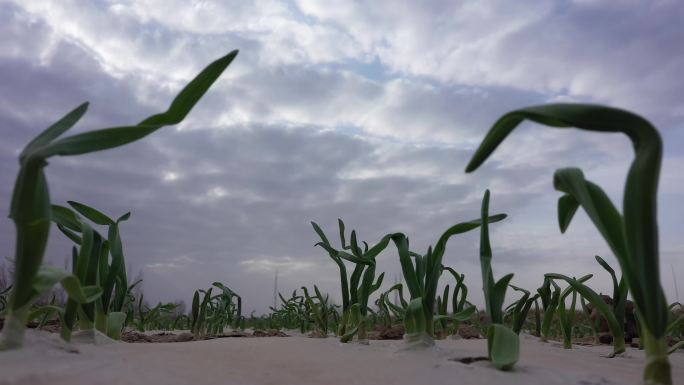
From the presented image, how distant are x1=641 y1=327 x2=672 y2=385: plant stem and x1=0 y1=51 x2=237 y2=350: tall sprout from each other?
106 centimetres

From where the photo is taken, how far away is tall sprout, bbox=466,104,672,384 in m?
0.90

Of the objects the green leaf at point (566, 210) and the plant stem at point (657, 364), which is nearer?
the plant stem at point (657, 364)

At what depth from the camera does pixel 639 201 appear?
908 mm

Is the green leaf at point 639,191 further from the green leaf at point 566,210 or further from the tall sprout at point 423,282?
the tall sprout at point 423,282

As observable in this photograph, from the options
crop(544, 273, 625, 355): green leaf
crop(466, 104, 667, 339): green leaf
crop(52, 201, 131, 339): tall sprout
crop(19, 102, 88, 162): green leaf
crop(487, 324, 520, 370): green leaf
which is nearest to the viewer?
crop(466, 104, 667, 339): green leaf

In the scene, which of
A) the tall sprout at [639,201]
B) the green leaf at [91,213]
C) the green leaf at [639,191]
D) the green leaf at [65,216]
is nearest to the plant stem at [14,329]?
the green leaf at [65,216]

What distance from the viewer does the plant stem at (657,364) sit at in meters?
0.95

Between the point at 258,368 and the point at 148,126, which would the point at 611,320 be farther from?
the point at 148,126

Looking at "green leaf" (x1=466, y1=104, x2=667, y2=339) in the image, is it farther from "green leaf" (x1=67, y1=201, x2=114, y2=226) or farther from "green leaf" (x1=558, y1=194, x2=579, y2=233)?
"green leaf" (x1=67, y1=201, x2=114, y2=226)

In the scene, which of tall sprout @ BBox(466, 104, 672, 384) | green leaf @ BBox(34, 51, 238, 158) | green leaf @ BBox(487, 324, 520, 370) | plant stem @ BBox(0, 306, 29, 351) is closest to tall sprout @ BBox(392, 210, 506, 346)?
green leaf @ BBox(487, 324, 520, 370)

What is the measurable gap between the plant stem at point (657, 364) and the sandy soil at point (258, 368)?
246mm

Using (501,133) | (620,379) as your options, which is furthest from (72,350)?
(620,379)

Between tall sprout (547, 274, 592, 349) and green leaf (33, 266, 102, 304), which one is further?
tall sprout (547, 274, 592, 349)

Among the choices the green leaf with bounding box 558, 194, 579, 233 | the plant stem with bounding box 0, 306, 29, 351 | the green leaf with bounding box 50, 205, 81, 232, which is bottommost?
the plant stem with bounding box 0, 306, 29, 351
